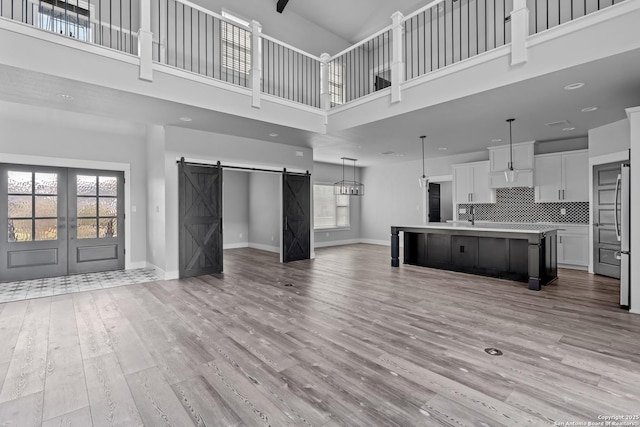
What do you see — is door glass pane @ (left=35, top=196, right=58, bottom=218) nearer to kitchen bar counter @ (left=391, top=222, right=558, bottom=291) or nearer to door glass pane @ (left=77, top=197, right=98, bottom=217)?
door glass pane @ (left=77, top=197, right=98, bottom=217)

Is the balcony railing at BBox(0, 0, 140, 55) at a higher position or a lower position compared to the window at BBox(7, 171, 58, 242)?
higher

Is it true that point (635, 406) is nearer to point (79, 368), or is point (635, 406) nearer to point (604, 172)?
point (79, 368)

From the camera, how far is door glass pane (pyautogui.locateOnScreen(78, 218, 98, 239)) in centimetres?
607

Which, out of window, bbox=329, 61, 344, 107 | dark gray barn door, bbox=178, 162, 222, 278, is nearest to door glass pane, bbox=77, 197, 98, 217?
dark gray barn door, bbox=178, 162, 222, 278

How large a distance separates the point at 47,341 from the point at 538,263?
6318 mm

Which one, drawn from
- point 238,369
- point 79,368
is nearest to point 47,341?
point 79,368

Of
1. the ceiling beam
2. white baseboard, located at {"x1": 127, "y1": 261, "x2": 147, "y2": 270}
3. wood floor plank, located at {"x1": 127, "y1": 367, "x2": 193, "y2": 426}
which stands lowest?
wood floor plank, located at {"x1": 127, "y1": 367, "x2": 193, "y2": 426}

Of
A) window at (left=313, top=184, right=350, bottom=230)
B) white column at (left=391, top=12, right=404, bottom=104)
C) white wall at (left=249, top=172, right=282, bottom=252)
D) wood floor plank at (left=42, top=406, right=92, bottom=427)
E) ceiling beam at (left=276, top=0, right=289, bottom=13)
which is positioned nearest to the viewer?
wood floor plank at (left=42, top=406, right=92, bottom=427)

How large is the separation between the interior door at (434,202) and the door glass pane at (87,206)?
859cm

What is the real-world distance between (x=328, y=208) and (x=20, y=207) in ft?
24.9

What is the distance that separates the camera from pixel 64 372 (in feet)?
8.07

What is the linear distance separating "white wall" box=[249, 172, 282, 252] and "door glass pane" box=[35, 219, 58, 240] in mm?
4783

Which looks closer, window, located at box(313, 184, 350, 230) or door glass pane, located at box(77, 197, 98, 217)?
door glass pane, located at box(77, 197, 98, 217)

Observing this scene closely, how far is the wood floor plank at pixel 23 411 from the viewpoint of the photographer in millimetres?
1881
